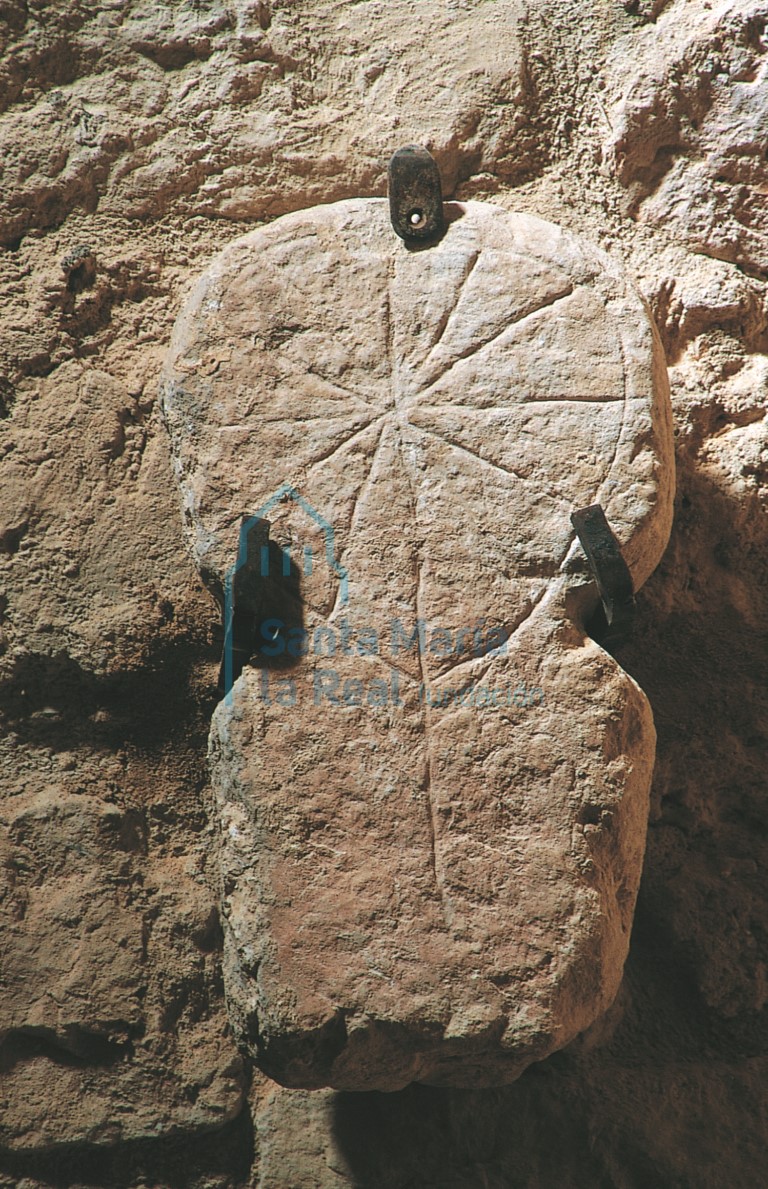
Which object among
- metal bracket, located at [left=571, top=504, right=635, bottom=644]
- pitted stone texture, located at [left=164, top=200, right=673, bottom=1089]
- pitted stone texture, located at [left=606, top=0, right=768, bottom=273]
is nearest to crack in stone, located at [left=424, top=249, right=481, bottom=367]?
pitted stone texture, located at [left=164, top=200, right=673, bottom=1089]

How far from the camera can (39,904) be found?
190 centimetres

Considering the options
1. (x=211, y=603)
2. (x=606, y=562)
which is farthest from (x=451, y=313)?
(x=211, y=603)

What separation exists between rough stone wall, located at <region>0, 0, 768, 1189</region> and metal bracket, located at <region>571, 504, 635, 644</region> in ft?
1.41

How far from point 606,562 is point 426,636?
1.03 feet

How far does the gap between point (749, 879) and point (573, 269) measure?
1.26 meters

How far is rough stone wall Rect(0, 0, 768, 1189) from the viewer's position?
1.87m

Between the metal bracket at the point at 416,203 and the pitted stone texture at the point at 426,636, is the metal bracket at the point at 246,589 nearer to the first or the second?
the pitted stone texture at the point at 426,636

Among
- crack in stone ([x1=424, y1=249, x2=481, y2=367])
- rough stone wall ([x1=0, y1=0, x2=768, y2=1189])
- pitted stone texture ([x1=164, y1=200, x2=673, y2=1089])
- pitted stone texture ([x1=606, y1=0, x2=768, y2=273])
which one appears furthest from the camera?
pitted stone texture ([x1=606, y1=0, x2=768, y2=273])

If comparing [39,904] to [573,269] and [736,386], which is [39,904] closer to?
[573,269]

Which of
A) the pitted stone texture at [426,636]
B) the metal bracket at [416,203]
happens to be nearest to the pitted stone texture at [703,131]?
the pitted stone texture at [426,636]

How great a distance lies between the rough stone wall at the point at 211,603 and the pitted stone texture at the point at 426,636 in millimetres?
353

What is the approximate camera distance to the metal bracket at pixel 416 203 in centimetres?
177

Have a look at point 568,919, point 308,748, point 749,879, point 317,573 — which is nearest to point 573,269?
point 317,573

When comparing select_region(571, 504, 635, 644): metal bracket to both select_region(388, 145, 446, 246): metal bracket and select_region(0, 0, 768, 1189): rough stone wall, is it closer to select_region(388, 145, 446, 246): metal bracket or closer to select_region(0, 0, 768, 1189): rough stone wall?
select_region(0, 0, 768, 1189): rough stone wall
